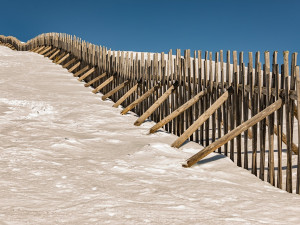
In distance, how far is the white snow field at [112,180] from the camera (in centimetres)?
310

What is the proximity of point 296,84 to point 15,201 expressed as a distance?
359 centimetres

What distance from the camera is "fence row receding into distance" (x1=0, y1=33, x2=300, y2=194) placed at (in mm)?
4832

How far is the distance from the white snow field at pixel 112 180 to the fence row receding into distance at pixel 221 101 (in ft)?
1.17

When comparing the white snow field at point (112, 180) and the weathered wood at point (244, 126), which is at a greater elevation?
the weathered wood at point (244, 126)

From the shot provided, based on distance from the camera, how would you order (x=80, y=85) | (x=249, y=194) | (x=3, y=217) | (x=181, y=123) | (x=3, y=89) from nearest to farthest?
1. (x=3, y=217)
2. (x=249, y=194)
3. (x=181, y=123)
4. (x=3, y=89)
5. (x=80, y=85)

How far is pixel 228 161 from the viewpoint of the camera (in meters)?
5.69

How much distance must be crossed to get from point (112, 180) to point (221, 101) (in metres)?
2.54

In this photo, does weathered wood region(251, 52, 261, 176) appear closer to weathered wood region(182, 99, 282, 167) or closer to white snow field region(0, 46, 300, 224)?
white snow field region(0, 46, 300, 224)

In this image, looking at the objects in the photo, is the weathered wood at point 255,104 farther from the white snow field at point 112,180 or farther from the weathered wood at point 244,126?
the weathered wood at point 244,126

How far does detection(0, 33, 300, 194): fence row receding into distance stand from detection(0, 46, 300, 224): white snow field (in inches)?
Result: 14.1

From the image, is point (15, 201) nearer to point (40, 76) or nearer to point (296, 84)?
point (296, 84)

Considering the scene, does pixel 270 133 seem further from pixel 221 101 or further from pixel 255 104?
pixel 221 101

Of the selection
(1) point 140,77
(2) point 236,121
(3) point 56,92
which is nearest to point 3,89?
(3) point 56,92

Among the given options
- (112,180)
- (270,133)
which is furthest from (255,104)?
(112,180)
